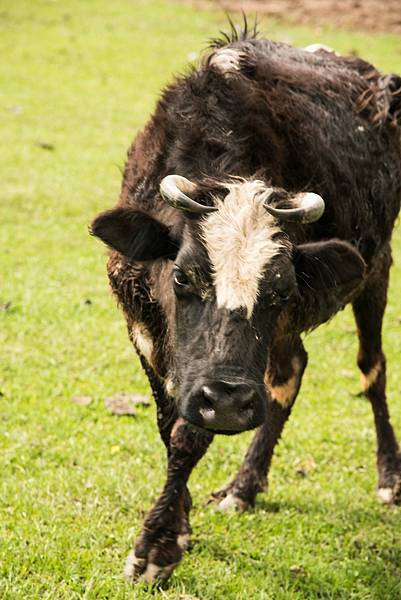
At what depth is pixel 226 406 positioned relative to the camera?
163 inches

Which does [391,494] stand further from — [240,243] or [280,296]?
[240,243]

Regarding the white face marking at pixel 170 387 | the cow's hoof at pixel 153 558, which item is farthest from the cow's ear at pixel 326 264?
the cow's hoof at pixel 153 558

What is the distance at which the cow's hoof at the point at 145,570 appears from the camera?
4.89 m

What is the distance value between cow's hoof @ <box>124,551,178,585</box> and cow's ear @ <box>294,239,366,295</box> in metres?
1.63

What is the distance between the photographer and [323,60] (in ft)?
21.8

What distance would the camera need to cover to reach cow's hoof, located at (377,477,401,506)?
6.45m

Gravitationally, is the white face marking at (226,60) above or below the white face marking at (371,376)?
above

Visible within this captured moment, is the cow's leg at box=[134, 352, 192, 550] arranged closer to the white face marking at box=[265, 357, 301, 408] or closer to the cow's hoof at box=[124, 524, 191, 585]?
the cow's hoof at box=[124, 524, 191, 585]

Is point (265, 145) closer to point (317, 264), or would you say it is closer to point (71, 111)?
point (317, 264)

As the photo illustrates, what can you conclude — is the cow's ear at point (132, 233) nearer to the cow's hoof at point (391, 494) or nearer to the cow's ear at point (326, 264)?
the cow's ear at point (326, 264)

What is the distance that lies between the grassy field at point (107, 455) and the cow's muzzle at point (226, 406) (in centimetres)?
108

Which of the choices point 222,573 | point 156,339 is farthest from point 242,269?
point 222,573

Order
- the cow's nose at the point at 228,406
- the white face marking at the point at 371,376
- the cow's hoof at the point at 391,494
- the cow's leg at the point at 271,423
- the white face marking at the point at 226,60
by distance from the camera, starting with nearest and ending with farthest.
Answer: the cow's nose at the point at 228,406, the white face marking at the point at 226,60, the cow's leg at the point at 271,423, the cow's hoof at the point at 391,494, the white face marking at the point at 371,376

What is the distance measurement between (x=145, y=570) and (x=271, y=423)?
1.69 meters
